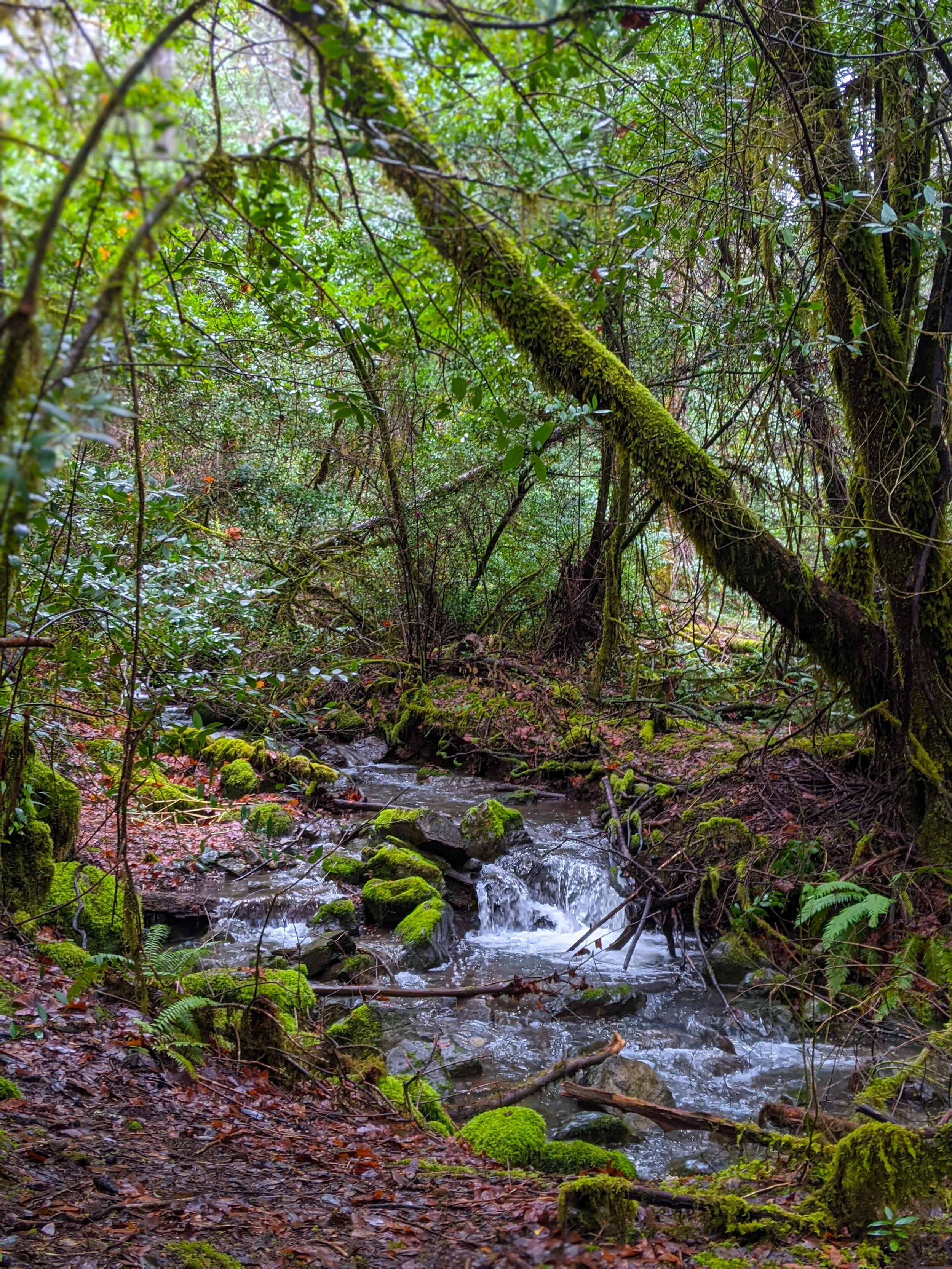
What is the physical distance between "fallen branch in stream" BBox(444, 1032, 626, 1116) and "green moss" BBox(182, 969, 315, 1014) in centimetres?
112

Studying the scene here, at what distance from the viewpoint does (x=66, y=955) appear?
4773mm

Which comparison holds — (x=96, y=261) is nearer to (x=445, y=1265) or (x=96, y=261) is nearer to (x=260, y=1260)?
(x=260, y=1260)

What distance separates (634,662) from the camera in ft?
39.1

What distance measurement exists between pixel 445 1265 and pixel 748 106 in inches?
225

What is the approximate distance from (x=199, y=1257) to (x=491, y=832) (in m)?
6.46

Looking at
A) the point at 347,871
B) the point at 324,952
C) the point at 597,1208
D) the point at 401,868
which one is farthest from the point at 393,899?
the point at 597,1208

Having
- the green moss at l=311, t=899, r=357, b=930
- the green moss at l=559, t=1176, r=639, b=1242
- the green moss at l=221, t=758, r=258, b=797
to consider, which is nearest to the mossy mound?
the green moss at l=311, t=899, r=357, b=930

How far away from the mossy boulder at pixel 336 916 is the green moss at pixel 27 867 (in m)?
2.51

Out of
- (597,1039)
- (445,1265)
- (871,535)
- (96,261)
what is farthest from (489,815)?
(96,261)

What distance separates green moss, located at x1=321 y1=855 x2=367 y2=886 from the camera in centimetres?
826

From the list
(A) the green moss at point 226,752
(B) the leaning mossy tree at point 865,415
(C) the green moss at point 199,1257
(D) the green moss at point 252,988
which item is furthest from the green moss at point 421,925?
(C) the green moss at point 199,1257

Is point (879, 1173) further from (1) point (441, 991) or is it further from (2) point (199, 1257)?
(1) point (441, 991)

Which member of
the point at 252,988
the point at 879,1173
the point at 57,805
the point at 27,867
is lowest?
the point at 879,1173

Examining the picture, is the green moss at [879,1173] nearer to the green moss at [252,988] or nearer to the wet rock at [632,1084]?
the wet rock at [632,1084]
